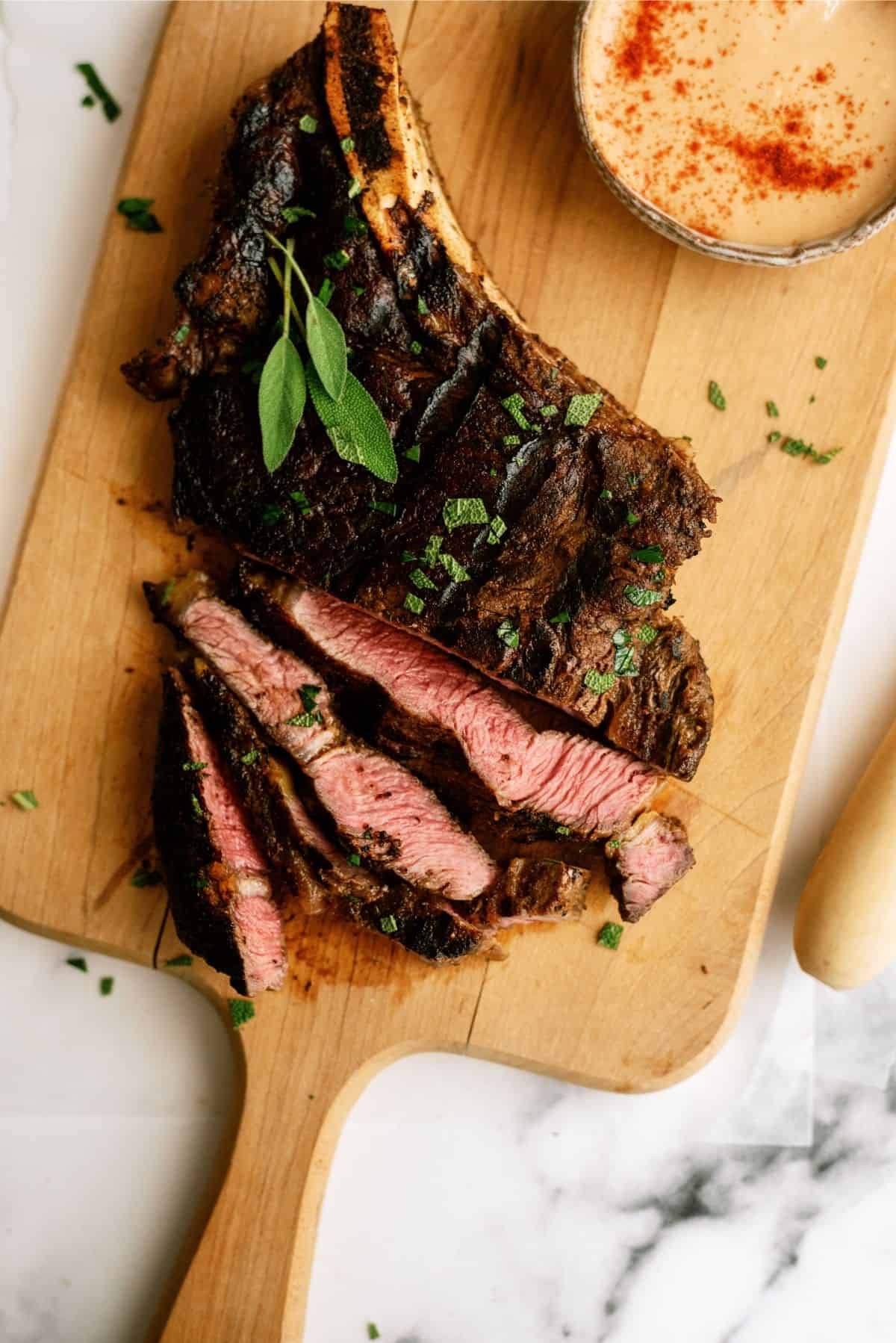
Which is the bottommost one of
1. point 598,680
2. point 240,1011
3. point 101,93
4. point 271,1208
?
point 271,1208

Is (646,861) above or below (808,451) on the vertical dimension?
below

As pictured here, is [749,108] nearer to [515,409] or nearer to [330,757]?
[515,409]

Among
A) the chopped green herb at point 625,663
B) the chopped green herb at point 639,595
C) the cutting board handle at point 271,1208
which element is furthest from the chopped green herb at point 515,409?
the cutting board handle at point 271,1208

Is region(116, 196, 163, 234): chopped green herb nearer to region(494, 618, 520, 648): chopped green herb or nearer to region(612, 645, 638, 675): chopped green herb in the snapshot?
region(494, 618, 520, 648): chopped green herb

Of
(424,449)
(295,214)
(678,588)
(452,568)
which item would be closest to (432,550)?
(452,568)

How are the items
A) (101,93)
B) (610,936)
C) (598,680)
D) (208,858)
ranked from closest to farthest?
(598,680) < (208,858) < (610,936) < (101,93)

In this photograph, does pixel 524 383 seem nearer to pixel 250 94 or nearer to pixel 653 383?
pixel 653 383

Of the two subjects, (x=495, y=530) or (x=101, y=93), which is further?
(x=101, y=93)

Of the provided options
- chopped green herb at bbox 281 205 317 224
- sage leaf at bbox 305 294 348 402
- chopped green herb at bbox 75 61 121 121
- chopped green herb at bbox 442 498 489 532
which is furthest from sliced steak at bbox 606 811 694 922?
chopped green herb at bbox 75 61 121 121
